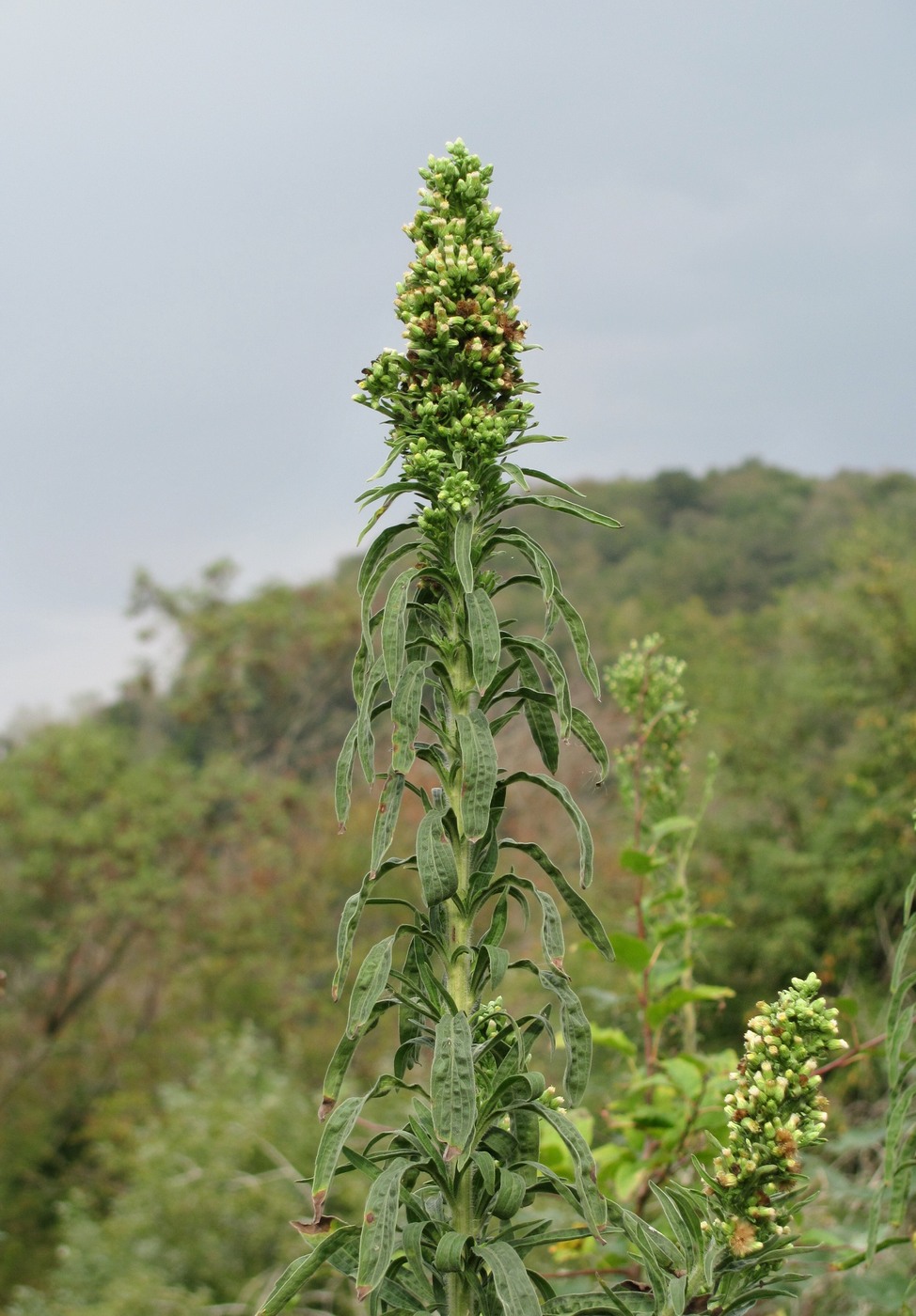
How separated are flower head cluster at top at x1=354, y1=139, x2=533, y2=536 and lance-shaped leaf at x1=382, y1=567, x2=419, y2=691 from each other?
0.30 feet

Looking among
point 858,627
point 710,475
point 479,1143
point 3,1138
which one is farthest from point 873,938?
point 710,475

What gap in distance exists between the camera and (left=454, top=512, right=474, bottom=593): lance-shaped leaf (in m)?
1.08

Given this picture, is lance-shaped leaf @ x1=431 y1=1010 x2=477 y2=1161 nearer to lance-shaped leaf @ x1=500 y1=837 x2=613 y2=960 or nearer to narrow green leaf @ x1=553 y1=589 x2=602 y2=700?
lance-shaped leaf @ x1=500 y1=837 x2=613 y2=960

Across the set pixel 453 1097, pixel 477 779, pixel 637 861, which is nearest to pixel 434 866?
pixel 477 779

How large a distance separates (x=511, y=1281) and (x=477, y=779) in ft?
1.38

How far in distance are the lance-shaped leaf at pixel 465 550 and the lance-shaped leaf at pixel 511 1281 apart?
0.59 m

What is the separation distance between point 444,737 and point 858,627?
13.8m

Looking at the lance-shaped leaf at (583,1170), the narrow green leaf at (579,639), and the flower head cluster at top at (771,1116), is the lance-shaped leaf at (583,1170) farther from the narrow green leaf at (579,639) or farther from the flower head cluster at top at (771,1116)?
the narrow green leaf at (579,639)

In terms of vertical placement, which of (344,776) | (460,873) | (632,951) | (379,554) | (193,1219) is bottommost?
(193,1219)

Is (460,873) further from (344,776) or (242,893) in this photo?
(242,893)

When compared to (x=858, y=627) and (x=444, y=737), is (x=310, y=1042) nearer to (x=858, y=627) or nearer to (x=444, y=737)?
(x=858, y=627)

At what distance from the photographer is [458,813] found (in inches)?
44.2

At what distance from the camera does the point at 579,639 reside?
1.20 m

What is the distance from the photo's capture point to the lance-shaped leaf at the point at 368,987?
1.00 meters
